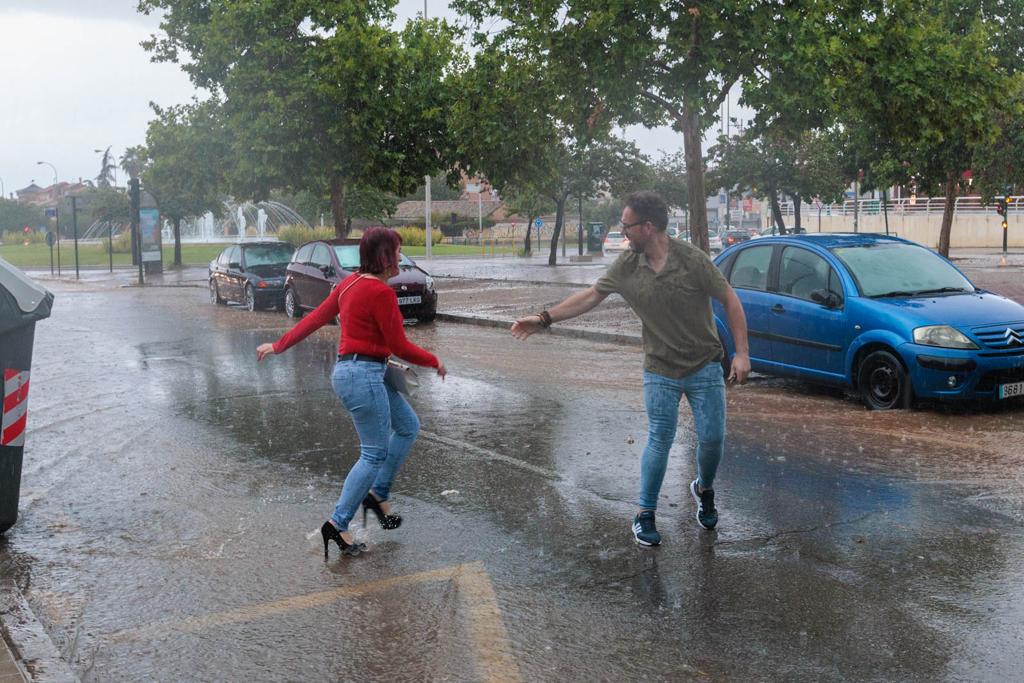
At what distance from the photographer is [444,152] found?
31375mm

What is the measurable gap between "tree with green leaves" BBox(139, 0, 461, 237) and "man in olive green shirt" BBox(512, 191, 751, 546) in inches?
926

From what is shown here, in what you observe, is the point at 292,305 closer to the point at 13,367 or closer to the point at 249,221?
the point at 13,367

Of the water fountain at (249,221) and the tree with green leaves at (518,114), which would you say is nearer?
the tree with green leaves at (518,114)

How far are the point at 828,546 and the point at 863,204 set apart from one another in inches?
2635

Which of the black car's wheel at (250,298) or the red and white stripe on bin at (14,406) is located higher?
the red and white stripe on bin at (14,406)

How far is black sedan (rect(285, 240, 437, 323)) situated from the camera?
20391 millimetres

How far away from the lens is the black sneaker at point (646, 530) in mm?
5797

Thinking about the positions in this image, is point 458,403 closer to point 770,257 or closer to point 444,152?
point 770,257

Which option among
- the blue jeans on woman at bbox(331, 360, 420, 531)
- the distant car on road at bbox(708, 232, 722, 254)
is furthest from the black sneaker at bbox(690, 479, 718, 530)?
the distant car on road at bbox(708, 232, 722, 254)

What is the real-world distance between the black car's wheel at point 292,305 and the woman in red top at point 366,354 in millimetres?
16651

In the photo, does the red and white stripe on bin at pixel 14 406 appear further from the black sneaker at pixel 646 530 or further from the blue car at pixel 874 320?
the blue car at pixel 874 320

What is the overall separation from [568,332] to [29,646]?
1342cm

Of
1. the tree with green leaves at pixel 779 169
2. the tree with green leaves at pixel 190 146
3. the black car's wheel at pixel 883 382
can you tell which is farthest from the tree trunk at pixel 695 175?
the tree with green leaves at pixel 779 169

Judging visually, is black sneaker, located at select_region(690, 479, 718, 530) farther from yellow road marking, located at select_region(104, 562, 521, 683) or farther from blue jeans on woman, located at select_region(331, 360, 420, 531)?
blue jeans on woman, located at select_region(331, 360, 420, 531)
